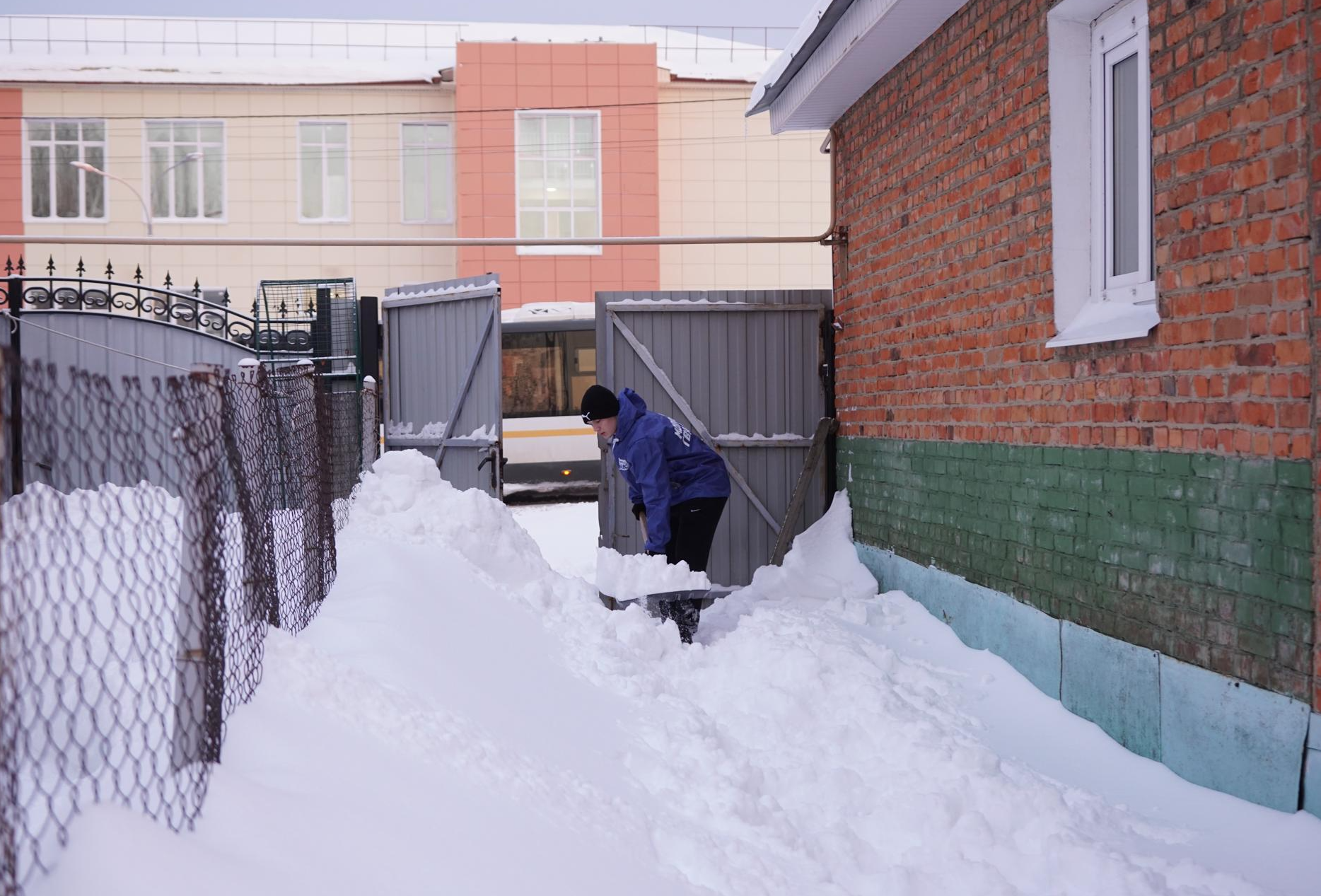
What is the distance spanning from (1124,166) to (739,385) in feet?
14.0

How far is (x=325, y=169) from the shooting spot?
77.7 ft

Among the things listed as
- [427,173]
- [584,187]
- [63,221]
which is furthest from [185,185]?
[584,187]

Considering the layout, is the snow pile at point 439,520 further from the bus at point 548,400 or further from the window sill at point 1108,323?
the bus at point 548,400

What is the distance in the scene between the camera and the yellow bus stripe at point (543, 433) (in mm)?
17984

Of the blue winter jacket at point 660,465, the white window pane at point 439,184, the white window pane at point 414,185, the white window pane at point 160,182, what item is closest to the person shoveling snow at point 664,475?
the blue winter jacket at point 660,465

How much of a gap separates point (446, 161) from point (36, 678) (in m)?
21.4

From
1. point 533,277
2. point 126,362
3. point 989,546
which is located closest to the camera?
point 989,546

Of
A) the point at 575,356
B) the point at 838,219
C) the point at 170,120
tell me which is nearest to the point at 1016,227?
the point at 838,219

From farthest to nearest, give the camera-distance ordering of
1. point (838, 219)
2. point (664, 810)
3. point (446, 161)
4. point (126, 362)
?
point (446, 161), point (126, 362), point (838, 219), point (664, 810)

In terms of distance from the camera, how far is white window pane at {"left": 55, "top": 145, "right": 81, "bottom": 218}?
77.4 feet

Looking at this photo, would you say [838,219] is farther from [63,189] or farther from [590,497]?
[63,189]

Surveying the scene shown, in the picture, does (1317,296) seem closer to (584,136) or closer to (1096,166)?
(1096,166)

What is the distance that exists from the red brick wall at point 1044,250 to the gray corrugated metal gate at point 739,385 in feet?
1.44

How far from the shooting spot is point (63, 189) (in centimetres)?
2389
